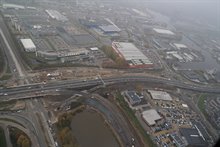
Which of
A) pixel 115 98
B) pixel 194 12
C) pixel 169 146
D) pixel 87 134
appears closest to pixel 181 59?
pixel 115 98

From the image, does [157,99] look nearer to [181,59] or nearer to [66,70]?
[66,70]

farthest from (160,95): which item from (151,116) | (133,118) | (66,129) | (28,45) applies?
(28,45)

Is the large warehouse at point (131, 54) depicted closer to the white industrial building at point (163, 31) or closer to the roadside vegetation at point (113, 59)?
the roadside vegetation at point (113, 59)

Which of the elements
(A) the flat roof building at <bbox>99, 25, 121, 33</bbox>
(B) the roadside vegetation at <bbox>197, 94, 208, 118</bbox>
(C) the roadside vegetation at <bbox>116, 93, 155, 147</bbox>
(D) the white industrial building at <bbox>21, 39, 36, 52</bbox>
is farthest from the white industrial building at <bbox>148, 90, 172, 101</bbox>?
(A) the flat roof building at <bbox>99, 25, 121, 33</bbox>

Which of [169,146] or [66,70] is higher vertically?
[66,70]

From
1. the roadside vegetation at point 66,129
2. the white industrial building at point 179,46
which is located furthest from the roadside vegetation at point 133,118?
the white industrial building at point 179,46

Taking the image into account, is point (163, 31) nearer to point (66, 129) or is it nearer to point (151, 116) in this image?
point (151, 116)
